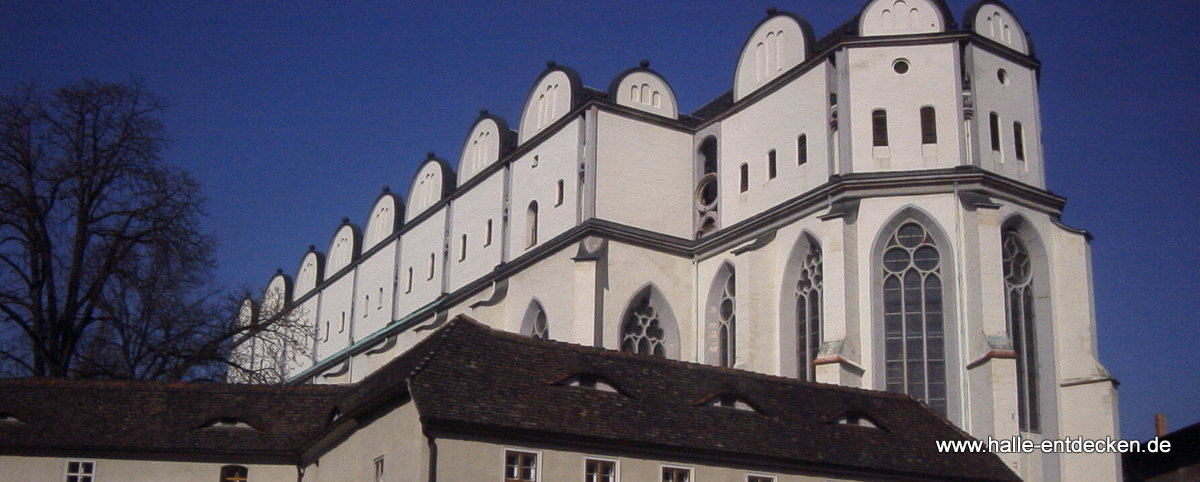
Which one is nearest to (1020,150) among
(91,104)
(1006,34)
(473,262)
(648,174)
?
(1006,34)

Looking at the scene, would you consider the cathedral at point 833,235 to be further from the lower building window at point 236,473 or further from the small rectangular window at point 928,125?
the lower building window at point 236,473

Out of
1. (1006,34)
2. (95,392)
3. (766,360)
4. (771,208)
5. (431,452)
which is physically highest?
(1006,34)

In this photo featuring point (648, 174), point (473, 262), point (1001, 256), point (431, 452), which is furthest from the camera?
point (473, 262)

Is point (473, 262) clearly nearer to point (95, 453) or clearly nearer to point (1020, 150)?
point (1020, 150)

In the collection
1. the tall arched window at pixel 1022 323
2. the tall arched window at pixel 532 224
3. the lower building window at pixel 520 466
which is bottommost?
the lower building window at pixel 520 466

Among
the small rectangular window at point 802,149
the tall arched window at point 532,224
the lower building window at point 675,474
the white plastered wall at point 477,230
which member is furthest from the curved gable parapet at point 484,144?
the lower building window at point 675,474

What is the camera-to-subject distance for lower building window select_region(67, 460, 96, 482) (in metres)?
29.5

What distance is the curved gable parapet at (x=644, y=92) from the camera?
47.7 m

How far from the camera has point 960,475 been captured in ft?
97.8

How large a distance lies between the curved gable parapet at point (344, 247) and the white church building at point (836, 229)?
2018 cm

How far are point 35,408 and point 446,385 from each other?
10.9 metres

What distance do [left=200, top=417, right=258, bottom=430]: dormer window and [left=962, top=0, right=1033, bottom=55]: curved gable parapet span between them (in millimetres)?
23642

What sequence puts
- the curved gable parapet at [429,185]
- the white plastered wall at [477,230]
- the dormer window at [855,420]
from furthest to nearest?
the curved gable parapet at [429,185] < the white plastered wall at [477,230] < the dormer window at [855,420]

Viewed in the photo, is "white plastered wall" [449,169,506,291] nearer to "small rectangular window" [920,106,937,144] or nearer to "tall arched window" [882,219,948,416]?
"tall arched window" [882,219,948,416]
